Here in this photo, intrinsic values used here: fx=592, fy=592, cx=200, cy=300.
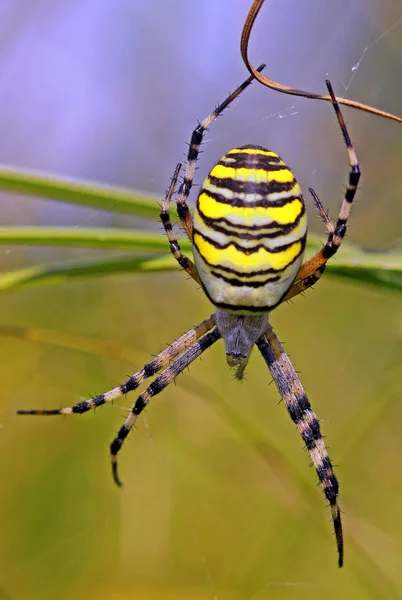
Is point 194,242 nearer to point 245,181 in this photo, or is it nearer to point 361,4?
point 245,181

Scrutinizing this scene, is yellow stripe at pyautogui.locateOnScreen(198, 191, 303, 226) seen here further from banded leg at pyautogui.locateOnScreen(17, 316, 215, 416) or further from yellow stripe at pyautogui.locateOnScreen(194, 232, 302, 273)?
banded leg at pyautogui.locateOnScreen(17, 316, 215, 416)

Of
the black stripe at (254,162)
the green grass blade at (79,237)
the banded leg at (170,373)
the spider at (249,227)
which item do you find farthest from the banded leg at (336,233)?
the banded leg at (170,373)

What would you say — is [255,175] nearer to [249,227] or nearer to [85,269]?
[249,227]

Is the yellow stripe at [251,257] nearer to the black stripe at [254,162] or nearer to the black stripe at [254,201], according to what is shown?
the black stripe at [254,201]

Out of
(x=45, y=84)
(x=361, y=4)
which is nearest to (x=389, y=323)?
(x=361, y=4)

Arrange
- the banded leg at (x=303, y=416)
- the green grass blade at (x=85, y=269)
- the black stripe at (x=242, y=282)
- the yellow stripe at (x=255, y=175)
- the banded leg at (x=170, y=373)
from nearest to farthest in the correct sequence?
the yellow stripe at (x=255, y=175)
the black stripe at (x=242, y=282)
the green grass blade at (x=85, y=269)
the banded leg at (x=303, y=416)
the banded leg at (x=170, y=373)

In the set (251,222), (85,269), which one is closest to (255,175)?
(251,222)

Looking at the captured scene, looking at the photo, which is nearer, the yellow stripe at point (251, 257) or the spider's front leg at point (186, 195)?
the yellow stripe at point (251, 257)
